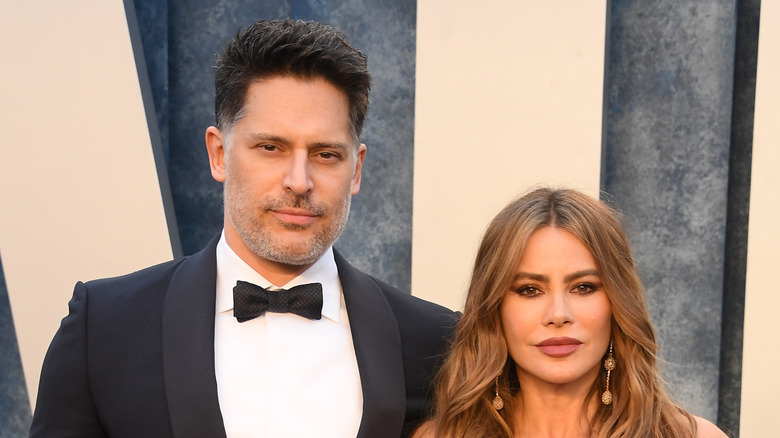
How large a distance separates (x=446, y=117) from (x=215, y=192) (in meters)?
1.05

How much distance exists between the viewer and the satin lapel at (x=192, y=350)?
198cm

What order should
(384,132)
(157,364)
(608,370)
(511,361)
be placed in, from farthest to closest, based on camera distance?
(384,132) < (511,361) < (608,370) < (157,364)

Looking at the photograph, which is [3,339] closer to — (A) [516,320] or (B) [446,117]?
(B) [446,117]

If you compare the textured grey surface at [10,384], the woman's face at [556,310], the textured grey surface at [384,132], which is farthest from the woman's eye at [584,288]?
the textured grey surface at [10,384]

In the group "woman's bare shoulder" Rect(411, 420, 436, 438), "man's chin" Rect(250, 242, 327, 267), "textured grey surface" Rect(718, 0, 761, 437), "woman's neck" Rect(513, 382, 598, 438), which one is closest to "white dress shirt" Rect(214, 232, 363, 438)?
"man's chin" Rect(250, 242, 327, 267)

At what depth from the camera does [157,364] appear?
207cm

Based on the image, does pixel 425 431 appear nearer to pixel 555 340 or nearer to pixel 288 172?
pixel 555 340

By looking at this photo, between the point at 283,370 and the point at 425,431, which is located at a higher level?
the point at 283,370

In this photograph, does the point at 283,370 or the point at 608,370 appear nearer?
the point at 283,370

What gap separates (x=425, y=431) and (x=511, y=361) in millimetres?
300

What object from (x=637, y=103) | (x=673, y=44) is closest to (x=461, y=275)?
(x=637, y=103)

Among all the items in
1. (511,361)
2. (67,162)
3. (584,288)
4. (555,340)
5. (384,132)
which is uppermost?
(384,132)

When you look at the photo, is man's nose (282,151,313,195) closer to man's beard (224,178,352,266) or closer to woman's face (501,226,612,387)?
man's beard (224,178,352,266)

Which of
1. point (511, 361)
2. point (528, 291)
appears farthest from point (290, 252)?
point (511, 361)
